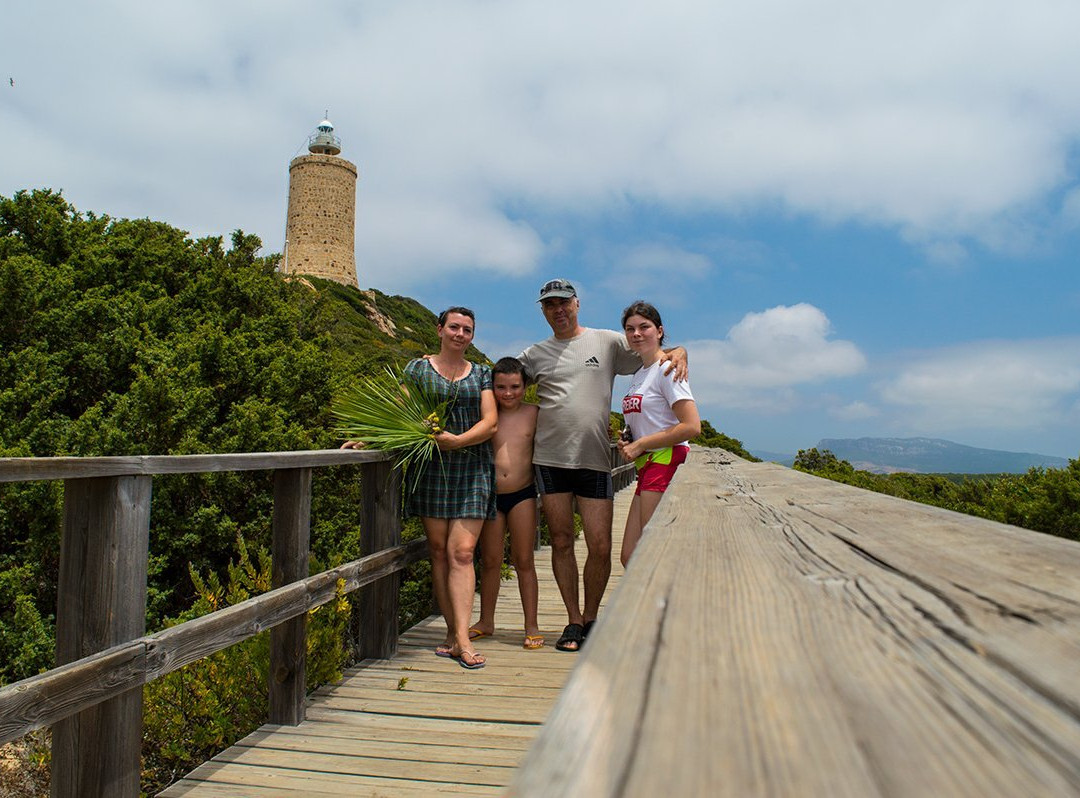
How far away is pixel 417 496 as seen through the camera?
3.95m

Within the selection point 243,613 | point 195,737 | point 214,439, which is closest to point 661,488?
point 243,613

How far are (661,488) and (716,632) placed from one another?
2965 mm

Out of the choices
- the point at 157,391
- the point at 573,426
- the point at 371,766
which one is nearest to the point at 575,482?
the point at 573,426

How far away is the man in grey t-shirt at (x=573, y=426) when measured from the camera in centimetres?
397

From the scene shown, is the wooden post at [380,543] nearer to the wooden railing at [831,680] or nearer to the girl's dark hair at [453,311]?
the girl's dark hair at [453,311]

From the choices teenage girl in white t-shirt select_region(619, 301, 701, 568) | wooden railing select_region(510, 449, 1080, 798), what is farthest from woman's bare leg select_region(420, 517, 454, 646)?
wooden railing select_region(510, 449, 1080, 798)

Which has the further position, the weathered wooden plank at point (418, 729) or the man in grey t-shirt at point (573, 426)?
the man in grey t-shirt at point (573, 426)

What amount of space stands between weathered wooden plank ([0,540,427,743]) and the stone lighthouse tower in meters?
62.3

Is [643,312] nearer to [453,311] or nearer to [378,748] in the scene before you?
[453,311]

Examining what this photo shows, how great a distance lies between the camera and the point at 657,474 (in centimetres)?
374

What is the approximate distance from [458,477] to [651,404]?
1.07 metres

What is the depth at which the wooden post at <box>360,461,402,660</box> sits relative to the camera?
3.90m

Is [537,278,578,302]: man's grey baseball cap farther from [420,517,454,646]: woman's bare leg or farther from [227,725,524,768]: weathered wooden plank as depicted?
[227,725,524,768]: weathered wooden plank

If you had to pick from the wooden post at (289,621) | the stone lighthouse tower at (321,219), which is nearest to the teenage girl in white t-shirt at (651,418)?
the wooden post at (289,621)
